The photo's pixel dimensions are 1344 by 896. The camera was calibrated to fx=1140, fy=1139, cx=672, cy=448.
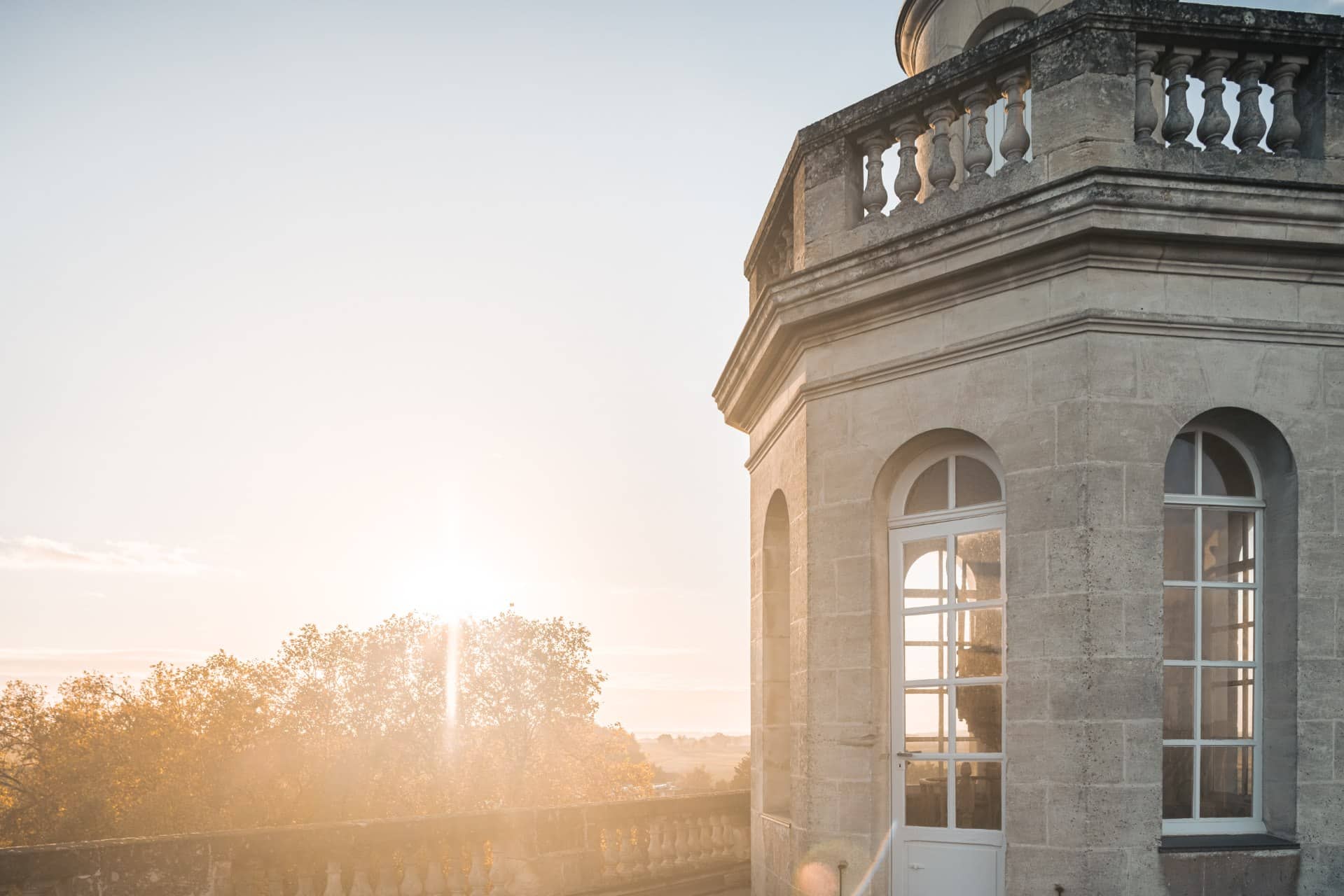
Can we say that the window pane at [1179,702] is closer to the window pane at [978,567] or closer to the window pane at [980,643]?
the window pane at [980,643]

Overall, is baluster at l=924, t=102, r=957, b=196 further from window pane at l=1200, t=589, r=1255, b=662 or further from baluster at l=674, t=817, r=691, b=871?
baluster at l=674, t=817, r=691, b=871

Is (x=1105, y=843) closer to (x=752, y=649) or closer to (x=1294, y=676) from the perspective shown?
(x=1294, y=676)

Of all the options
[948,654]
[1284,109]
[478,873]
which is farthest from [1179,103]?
[478,873]

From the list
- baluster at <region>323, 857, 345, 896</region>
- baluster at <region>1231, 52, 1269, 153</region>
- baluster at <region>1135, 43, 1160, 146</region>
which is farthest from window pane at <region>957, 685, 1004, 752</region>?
baluster at <region>323, 857, 345, 896</region>

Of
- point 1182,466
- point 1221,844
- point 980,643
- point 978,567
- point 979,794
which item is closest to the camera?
point 1221,844

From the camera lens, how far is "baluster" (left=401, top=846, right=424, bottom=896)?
23.7ft

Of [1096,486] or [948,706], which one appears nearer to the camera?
[1096,486]

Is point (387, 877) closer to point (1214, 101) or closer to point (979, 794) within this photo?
point (979, 794)

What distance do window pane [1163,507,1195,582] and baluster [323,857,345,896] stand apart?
5.06 m

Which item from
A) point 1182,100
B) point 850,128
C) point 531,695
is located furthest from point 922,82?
point 531,695

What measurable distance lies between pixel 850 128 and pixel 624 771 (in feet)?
123

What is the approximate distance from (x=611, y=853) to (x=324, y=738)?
86.7 ft

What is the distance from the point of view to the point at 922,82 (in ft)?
20.5

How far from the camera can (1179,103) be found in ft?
18.7
